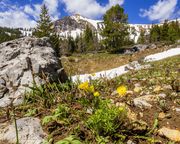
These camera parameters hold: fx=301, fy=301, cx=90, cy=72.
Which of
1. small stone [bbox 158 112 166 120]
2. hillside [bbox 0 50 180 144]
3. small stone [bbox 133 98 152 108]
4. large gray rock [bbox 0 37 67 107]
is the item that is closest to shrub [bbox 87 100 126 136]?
hillside [bbox 0 50 180 144]

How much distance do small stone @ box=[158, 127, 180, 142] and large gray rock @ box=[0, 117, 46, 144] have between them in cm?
171

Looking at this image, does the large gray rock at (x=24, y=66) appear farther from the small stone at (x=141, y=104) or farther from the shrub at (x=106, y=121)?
the shrub at (x=106, y=121)

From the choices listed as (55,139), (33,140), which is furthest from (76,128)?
(33,140)

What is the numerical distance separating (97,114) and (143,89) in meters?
3.11

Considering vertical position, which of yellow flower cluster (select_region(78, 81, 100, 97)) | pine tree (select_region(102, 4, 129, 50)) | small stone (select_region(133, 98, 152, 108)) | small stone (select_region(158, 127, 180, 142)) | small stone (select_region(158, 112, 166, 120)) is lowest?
small stone (select_region(158, 127, 180, 142))

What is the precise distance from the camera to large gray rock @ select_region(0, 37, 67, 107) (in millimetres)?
6473

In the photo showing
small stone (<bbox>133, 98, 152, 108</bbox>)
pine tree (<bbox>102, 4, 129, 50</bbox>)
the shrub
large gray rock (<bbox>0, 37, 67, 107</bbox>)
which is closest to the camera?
the shrub

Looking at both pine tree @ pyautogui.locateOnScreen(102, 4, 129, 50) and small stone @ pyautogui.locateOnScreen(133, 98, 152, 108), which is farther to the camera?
pine tree @ pyautogui.locateOnScreen(102, 4, 129, 50)

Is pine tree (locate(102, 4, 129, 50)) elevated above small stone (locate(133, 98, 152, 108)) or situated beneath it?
elevated above

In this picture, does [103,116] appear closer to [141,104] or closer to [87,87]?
[87,87]

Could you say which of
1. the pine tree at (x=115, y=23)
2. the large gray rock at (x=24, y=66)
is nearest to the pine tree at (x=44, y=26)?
the pine tree at (x=115, y=23)

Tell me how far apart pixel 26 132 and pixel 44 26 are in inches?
2203

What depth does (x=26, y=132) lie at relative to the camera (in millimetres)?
4312

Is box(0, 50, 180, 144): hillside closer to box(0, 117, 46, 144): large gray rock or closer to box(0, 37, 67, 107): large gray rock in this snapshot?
box(0, 117, 46, 144): large gray rock
